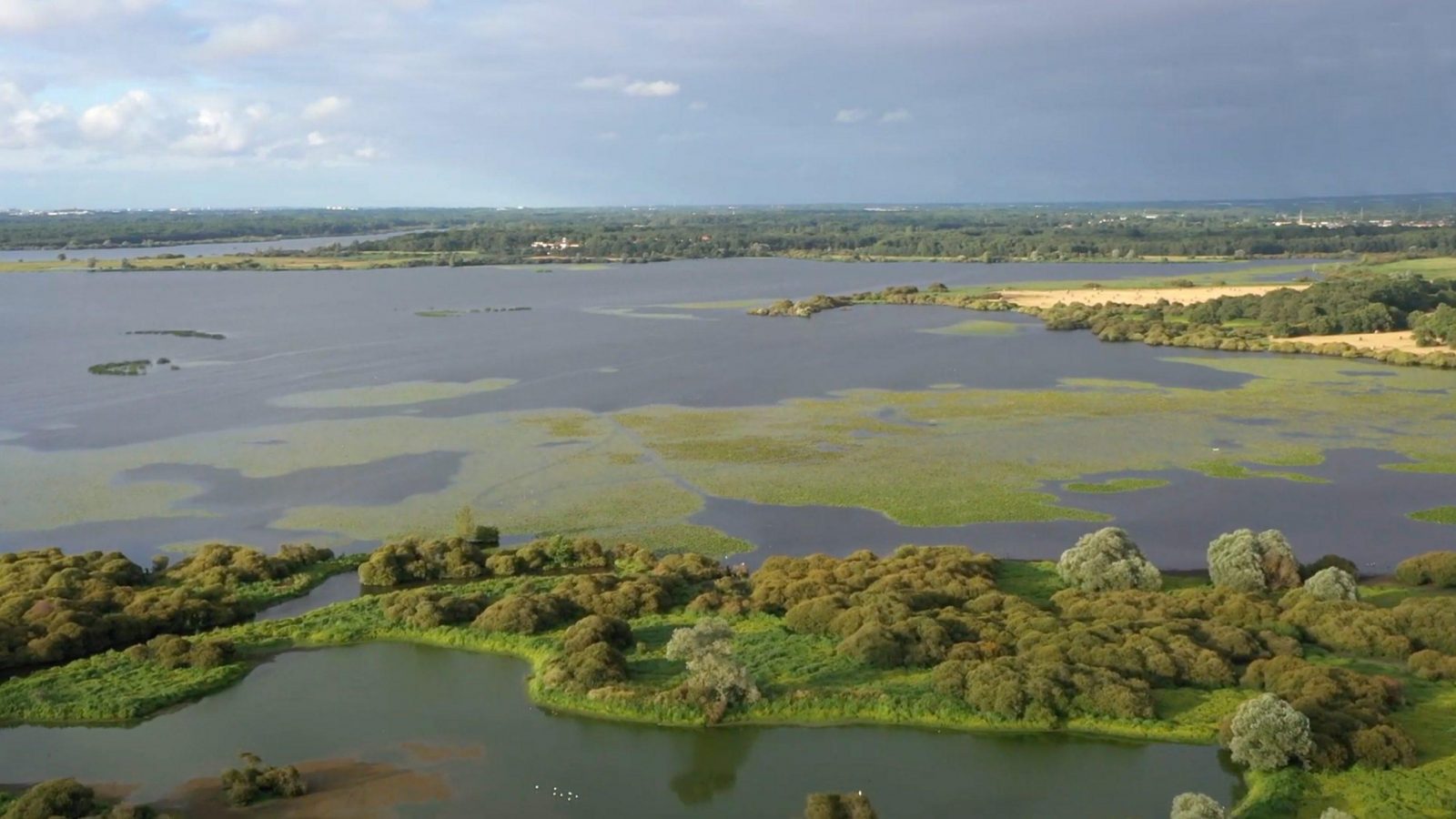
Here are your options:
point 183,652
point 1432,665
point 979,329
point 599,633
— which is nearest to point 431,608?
point 599,633

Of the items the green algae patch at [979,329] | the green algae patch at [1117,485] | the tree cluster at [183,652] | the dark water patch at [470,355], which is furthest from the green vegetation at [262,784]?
the green algae patch at [979,329]

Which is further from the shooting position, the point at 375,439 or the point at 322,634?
the point at 375,439

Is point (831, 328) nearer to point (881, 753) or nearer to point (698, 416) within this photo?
point (698, 416)

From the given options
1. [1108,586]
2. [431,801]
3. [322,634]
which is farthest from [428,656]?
[1108,586]

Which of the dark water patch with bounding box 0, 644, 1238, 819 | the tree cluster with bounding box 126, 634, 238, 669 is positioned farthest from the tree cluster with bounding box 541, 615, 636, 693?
the tree cluster with bounding box 126, 634, 238, 669

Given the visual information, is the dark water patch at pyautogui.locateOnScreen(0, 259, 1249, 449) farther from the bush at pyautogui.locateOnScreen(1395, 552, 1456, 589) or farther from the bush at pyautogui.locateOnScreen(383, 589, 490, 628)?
the bush at pyautogui.locateOnScreen(1395, 552, 1456, 589)

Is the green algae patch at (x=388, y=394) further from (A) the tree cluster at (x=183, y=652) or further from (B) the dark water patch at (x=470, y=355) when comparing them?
(A) the tree cluster at (x=183, y=652)
